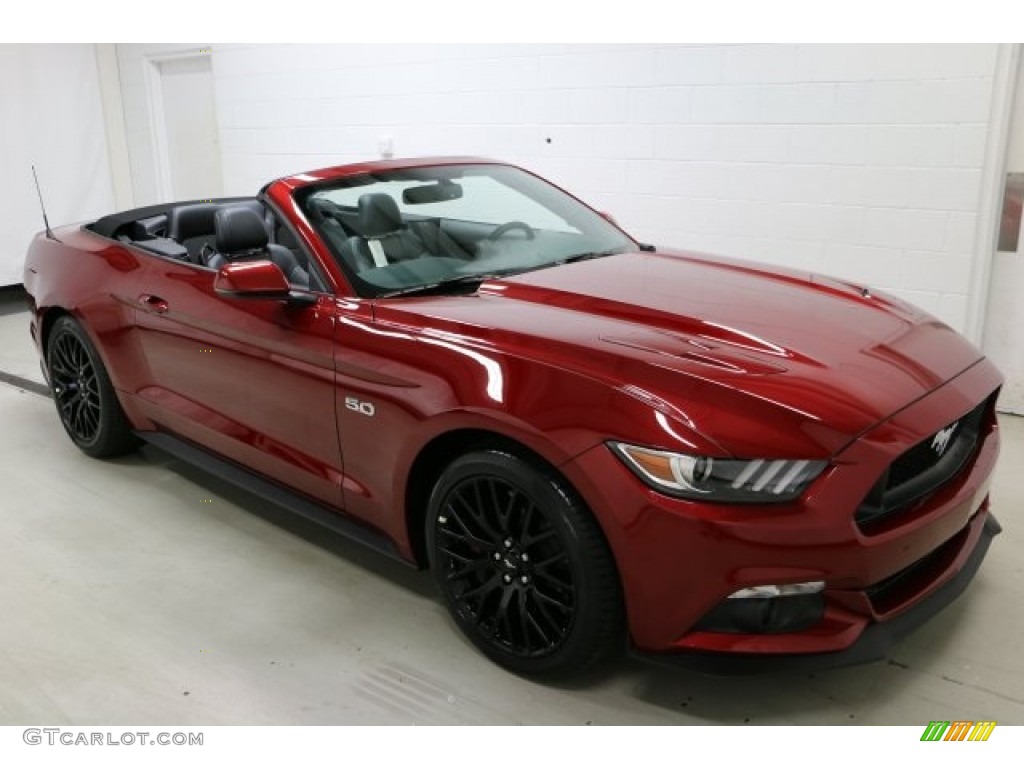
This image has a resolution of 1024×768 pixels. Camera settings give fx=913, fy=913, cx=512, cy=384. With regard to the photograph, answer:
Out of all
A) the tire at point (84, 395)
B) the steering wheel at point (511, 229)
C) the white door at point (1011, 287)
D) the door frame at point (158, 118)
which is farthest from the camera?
the door frame at point (158, 118)

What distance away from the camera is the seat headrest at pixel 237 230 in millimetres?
3229

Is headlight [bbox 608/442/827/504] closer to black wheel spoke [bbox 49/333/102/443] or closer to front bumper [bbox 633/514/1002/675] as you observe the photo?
front bumper [bbox 633/514/1002/675]

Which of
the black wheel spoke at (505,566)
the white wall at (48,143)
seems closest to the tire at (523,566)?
the black wheel spoke at (505,566)

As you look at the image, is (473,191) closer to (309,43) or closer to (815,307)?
(815,307)

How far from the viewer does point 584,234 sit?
10.9 feet

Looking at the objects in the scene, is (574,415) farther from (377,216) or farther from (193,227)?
(193,227)

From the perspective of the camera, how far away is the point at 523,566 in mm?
2260

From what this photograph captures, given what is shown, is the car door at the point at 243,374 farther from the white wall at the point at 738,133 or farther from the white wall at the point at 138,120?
the white wall at the point at 138,120

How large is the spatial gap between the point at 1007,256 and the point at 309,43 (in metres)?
4.95

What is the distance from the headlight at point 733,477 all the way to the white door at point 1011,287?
120 inches
